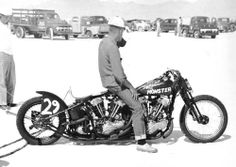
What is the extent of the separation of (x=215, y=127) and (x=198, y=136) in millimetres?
383

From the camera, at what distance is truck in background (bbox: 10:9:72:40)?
33.8 metres

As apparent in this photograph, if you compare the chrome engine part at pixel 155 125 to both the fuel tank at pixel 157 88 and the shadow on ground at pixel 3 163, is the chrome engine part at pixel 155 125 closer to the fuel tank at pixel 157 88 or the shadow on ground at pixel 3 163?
the fuel tank at pixel 157 88

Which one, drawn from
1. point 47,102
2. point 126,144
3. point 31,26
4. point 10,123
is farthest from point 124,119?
point 31,26

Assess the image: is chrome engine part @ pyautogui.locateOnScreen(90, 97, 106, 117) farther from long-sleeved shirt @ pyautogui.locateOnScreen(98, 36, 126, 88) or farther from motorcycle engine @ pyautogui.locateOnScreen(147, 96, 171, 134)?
motorcycle engine @ pyautogui.locateOnScreen(147, 96, 171, 134)

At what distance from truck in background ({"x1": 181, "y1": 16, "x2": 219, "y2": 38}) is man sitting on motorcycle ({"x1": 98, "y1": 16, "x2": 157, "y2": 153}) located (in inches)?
1253

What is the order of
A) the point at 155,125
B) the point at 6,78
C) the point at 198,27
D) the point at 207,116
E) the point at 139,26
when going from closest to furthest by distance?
the point at 155,125 → the point at 207,116 → the point at 6,78 → the point at 198,27 → the point at 139,26

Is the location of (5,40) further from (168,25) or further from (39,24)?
(168,25)

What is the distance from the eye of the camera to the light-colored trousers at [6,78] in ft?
29.4

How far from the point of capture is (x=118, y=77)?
5996 mm

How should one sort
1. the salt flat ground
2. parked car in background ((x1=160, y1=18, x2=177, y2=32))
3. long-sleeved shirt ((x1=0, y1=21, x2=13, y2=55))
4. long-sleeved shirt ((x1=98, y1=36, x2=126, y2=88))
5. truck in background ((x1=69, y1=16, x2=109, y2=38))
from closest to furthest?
the salt flat ground → long-sleeved shirt ((x1=98, y1=36, x2=126, y2=88)) → long-sleeved shirt ((x1=0, y1=21, x2=13, y2=55)) → truck in background ((x1=69, y1=16, x2=109, y2=38)) → parked car in background ((x1=160, y1=18, x2=177, y2=32))

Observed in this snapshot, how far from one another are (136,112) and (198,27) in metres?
32.5

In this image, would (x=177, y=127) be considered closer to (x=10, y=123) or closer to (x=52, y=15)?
(x=10, y=123)

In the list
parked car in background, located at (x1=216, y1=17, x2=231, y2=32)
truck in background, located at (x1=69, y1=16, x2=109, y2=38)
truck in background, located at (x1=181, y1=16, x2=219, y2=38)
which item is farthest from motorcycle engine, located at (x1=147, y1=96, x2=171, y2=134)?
parked car in background, located at (x1=216, y1=17, x2=231, y2=32)

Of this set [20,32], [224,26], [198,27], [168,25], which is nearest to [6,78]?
[20,32]
